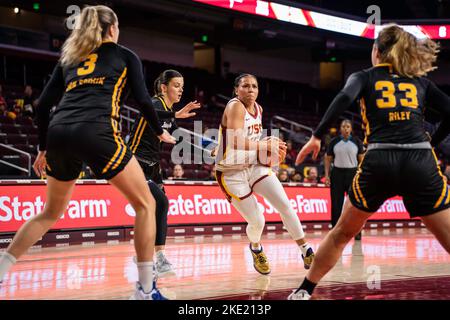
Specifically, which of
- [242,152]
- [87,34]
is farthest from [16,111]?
[87,34]

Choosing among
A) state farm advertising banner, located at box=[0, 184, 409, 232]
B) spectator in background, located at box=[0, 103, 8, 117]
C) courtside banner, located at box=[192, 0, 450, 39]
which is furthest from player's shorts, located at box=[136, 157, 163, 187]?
courtside banner, located at box=[192, 0, 450, 39]

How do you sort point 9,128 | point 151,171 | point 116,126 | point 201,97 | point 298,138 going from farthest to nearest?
point 201,97 < point 298,138 < point 9,128 < point 151,171 < point 116,126

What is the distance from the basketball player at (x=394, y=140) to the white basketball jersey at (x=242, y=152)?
2209mm

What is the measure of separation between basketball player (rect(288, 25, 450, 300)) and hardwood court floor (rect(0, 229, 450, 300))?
0.95 m

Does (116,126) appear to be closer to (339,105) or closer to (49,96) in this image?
(49,96)

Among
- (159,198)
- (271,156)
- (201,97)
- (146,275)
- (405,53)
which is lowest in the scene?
(146,275)

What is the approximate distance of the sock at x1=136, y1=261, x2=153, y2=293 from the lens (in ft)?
14.4

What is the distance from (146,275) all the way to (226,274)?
2378mm

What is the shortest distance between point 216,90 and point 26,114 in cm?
1059

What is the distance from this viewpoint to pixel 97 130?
430 cm

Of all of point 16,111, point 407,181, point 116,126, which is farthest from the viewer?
point 16,111

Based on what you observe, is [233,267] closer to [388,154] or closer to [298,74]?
[388,154]

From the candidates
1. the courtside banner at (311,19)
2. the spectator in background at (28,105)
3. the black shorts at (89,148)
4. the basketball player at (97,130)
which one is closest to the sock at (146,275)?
the basketball player at (97,130)
